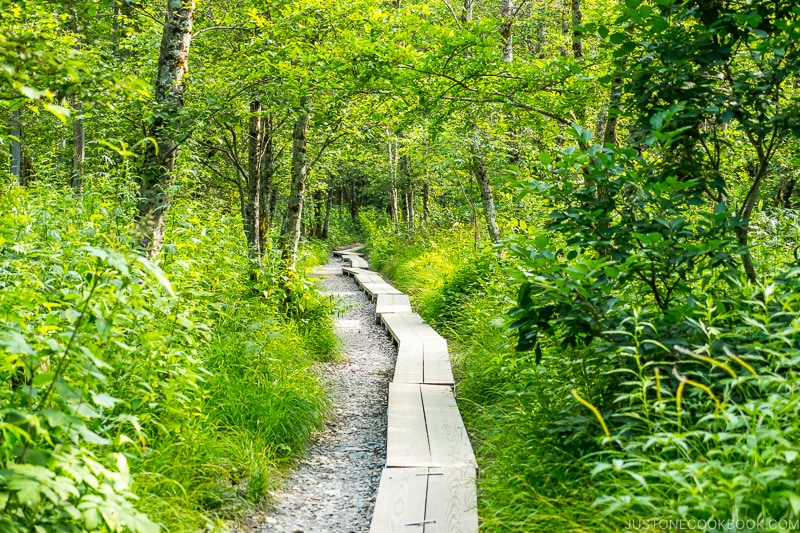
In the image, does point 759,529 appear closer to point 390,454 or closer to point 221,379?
point 390,454

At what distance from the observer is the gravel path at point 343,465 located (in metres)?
4.08

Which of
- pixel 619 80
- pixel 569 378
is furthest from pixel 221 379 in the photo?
pixel 619 80

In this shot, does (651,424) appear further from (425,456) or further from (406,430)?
(406,430)

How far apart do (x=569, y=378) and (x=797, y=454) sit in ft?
6.97

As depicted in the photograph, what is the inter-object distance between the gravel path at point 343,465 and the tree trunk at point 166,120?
2.51m

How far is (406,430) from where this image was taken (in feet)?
17.3

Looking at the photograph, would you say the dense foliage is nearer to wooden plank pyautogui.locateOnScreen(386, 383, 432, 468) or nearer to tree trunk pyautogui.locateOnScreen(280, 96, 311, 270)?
wooden plank pyautogui.locateOnScreen(386, 383, 432, 468)

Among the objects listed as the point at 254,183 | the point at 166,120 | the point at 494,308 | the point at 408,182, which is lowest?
the point at 494,308

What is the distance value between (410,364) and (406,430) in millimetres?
2121

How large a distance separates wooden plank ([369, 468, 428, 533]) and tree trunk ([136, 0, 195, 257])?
305 centimetres

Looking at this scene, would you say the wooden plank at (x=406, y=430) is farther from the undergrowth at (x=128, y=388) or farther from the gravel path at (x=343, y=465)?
the undergrowth at (x=128, y=388)

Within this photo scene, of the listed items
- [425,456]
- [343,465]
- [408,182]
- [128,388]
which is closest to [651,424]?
[425,456]

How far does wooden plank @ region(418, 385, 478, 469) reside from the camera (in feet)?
15.1

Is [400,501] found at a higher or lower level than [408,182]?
lower
